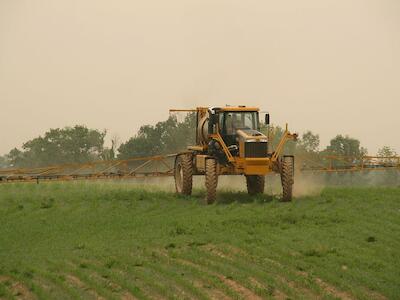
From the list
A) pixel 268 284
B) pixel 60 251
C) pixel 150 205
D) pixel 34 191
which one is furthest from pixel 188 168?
pixel 268 284

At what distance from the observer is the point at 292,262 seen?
14.3 m

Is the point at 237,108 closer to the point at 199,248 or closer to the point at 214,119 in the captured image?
the point at 214,119

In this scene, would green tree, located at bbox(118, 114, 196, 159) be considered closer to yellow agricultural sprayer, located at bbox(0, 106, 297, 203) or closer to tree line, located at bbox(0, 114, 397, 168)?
tree line, located at bbox(0, 114, 397, 168)

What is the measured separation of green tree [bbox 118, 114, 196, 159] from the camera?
74.3 meters

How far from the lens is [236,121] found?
23469mm

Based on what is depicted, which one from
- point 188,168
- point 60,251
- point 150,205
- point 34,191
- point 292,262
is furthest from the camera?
point 34,191

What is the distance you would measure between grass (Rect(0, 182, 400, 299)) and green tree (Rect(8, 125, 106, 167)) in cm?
6183

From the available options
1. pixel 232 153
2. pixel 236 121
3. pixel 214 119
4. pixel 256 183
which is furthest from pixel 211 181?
pixel 256 183

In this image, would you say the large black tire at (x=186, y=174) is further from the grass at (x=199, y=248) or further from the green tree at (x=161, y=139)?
the green tree at (x=161, y=139)

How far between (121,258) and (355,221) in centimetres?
740

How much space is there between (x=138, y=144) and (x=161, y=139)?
4.53m

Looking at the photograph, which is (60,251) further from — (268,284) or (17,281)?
(268,284)

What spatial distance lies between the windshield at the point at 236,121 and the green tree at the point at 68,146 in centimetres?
6252

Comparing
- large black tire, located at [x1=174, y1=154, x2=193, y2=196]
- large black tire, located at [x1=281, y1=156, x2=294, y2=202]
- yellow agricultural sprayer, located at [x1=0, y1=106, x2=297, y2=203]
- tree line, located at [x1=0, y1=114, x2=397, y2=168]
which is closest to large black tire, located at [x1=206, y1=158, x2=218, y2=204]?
yellow agricultural sprayer, located at [x1=0, y1=106, x2=297, y2=203]
